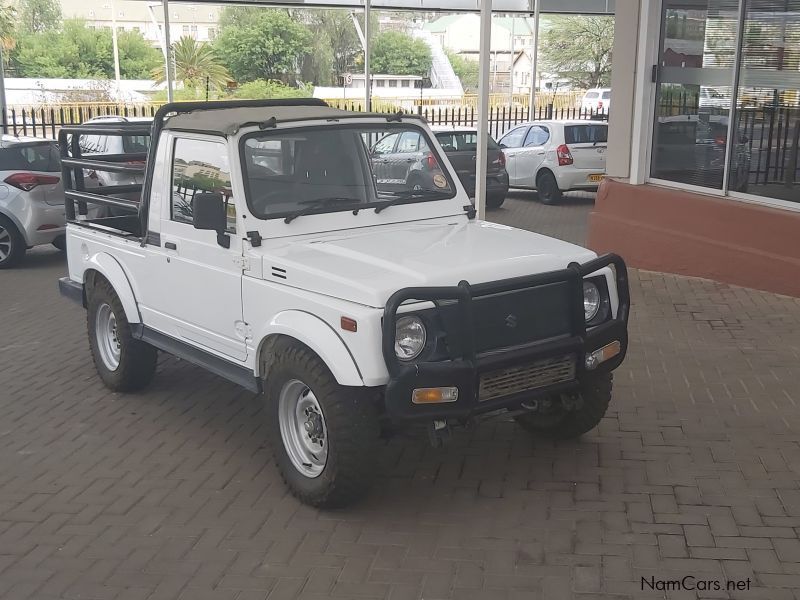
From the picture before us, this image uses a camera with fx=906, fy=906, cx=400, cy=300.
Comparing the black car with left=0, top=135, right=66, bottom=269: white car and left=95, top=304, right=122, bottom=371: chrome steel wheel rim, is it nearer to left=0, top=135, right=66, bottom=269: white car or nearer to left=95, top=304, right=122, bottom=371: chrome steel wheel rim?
left=95, top=304, right=122, bottom=371: chrome steel wheel rim

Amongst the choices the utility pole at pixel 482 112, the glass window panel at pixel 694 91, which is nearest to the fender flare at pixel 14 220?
the utility pole at pixel 482 112

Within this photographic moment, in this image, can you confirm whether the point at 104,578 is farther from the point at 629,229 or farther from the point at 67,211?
the point at 629,229

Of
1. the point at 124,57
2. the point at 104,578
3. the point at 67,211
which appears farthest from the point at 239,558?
the point at 124,57

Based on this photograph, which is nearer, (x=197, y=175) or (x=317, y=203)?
(x=317, y=203)

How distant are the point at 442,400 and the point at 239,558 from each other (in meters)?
1.21

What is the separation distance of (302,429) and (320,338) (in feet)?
2.36

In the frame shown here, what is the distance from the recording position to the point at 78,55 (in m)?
58.9

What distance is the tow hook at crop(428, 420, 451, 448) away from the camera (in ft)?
14.4

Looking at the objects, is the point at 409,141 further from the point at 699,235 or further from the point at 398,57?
the point at 398,57

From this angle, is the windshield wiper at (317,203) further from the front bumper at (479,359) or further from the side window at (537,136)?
the side window at (537,136)

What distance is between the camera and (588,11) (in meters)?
22.1

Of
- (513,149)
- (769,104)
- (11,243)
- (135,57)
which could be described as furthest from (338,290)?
(135,57)

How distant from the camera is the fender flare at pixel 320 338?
13.8ft

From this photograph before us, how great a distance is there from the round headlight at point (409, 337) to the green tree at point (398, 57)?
64.8m
